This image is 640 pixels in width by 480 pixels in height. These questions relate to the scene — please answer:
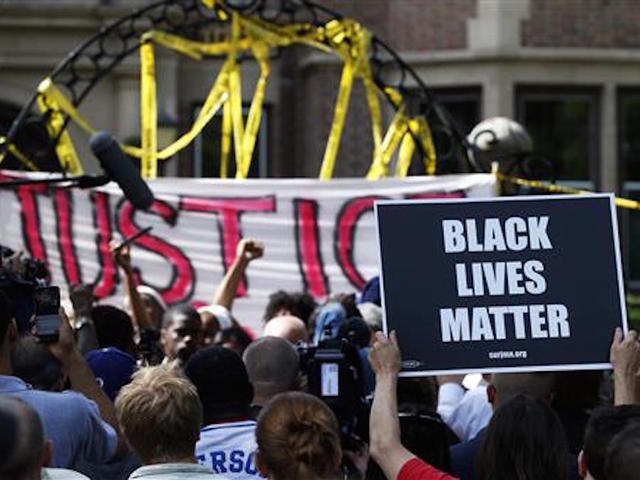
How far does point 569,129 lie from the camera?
70.1 ft

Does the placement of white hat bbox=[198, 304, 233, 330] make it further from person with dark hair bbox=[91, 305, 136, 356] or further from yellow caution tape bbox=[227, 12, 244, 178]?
yellow caution tape bbox=[227, 12, 244, 178]

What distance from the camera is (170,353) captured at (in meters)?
9.32

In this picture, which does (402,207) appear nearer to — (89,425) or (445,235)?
(445,235)

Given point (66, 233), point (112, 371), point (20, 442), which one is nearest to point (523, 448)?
point (20, 442)

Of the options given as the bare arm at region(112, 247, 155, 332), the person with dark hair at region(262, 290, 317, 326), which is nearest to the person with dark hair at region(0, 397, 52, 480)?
Answer: the bare arm at region(112, 247, 155, 332)

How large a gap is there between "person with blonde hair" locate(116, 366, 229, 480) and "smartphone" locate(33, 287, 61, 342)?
0.51 m

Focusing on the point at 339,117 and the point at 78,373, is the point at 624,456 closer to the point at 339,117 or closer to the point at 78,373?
the point at 78,373

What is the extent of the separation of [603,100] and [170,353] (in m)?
12.5

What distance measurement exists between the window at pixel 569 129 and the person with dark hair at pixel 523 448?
15.9 metres

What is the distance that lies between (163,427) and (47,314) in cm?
79

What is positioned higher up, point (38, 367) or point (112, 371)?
point (38, 367)

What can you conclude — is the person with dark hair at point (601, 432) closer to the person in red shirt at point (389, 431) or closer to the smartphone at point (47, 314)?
the person in red shirt at point (389, 431)

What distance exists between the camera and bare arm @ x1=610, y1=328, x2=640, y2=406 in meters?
5.73

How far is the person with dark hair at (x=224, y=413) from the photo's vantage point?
6.29 meters
